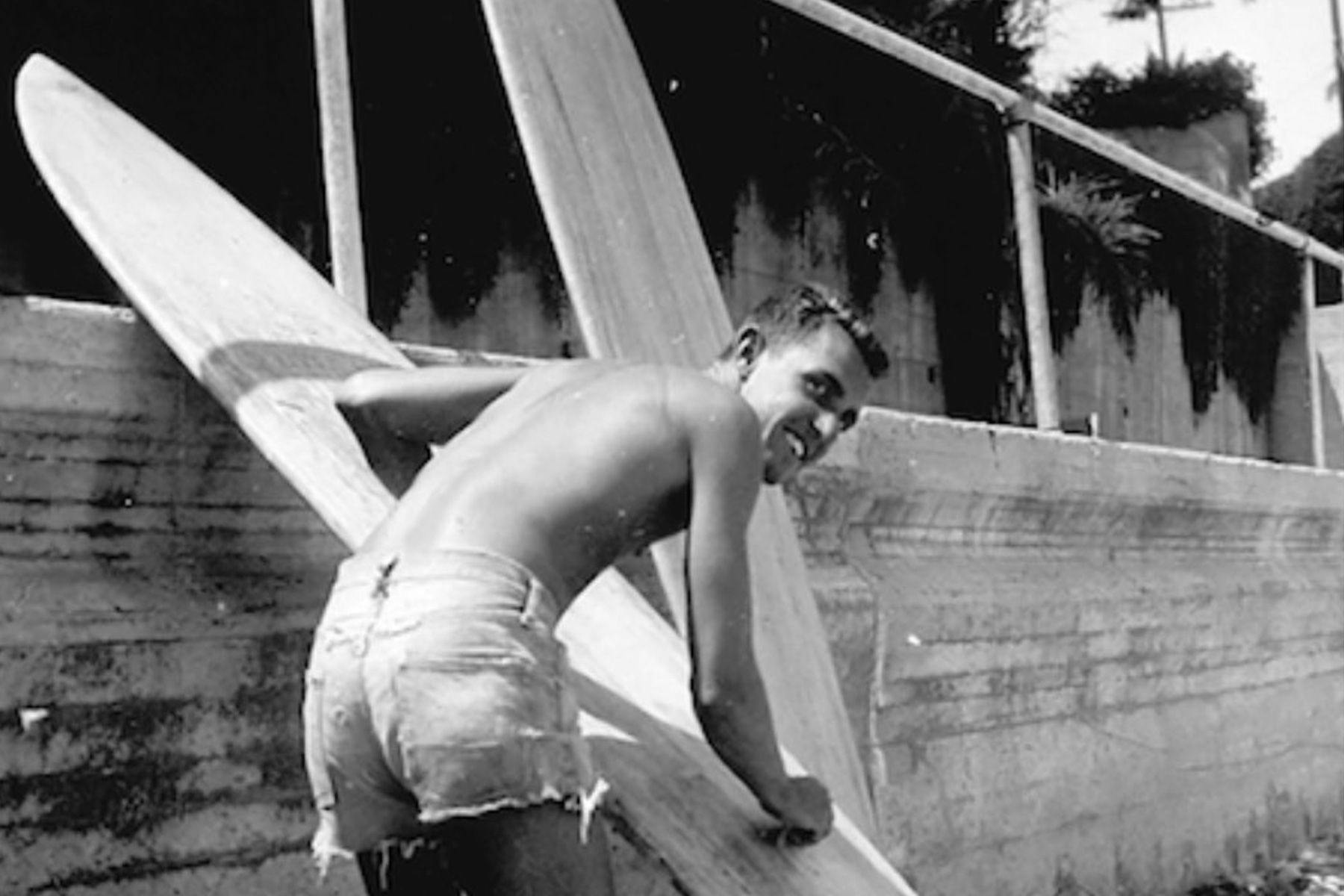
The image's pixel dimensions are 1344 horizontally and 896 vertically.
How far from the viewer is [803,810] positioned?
225 cm

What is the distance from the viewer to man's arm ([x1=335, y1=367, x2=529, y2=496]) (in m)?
2.39

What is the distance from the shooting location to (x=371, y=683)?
6.46 feet

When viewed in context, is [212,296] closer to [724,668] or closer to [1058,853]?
[724,668]

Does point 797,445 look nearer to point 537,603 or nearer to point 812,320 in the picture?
point 812,320

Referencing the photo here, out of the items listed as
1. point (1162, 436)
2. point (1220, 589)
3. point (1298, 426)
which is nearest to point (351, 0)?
point (1220, 589)

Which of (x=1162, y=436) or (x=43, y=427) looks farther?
(x=1162, y=436)

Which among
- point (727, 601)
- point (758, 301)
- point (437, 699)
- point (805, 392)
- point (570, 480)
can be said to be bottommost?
point (437, 699)

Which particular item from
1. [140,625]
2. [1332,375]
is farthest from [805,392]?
[1332,375]

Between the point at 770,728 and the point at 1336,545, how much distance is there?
15.9ft

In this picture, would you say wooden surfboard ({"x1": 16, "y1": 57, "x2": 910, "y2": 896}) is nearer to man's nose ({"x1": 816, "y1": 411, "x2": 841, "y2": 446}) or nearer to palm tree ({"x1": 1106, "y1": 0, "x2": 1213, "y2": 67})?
man's nose ({"x1": 816, "y1": 411, "x2": 841, "y2": 446})

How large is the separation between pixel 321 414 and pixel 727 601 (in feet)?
2.26

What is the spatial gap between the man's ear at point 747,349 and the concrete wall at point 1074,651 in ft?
4.10

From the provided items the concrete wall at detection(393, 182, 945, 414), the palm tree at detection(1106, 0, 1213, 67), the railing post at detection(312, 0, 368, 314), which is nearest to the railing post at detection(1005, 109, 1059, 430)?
the railing post at detection(312, 0, 368, 314)

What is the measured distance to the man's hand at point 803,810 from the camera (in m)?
2.23
